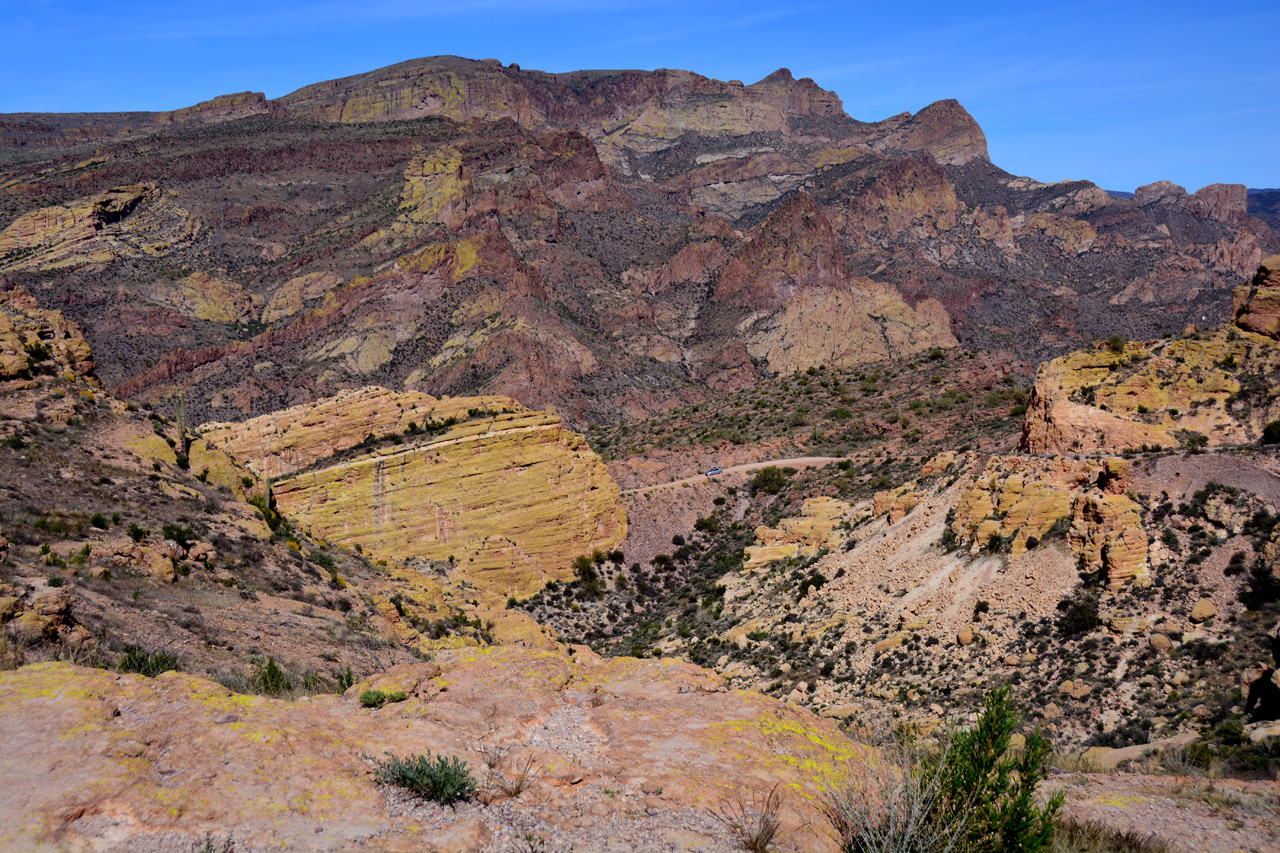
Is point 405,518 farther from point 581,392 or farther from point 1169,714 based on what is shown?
point 581,392

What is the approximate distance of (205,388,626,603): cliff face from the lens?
150ft

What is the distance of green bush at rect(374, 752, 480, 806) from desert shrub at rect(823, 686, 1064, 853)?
368 cm

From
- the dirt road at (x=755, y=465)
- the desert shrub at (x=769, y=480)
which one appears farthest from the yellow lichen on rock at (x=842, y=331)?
the desert shrub at (x=769, y=480)

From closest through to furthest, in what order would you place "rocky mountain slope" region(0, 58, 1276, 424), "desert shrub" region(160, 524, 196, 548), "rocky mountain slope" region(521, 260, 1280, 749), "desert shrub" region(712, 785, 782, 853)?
1. "desert shrub" region(712, 785, 782, 853)
2. "desert shrub" region(160, 524, 196, 548)
3. "rocky mountain slope" region(521, 260, 1280, 749)
4. "rocky mountain slope" region(0, 58, 1276, 424)

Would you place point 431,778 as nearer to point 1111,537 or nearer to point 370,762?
point 370,762

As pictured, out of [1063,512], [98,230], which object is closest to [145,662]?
[1063,512]

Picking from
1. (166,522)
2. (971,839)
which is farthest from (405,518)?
(971,839)

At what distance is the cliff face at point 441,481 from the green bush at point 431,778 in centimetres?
3638

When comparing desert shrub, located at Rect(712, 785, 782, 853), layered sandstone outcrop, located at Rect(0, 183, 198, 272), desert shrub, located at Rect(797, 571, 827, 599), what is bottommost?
desert shrub, located at Rect(797, 571, 827, 599)

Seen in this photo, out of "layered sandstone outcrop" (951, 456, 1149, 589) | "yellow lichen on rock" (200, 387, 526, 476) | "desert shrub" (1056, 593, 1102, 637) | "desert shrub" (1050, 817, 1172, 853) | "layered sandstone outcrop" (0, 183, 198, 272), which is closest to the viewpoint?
"desert shrub" (1050, 817, 1172, 853)

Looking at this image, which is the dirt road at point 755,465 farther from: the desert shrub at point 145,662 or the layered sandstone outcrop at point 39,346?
the desert shrub at point 145,662

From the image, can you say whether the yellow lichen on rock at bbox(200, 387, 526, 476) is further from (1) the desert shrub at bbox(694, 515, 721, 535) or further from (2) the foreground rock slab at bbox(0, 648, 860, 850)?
(2) the foreground rock slab at bbox(0, 648, 860, 850)

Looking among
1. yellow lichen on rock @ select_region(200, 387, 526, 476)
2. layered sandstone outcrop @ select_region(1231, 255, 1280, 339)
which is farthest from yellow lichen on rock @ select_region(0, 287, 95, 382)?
layered sandstone outcrop @ select_region(1231, 255, 1280, 339)

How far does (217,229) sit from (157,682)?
678ft
